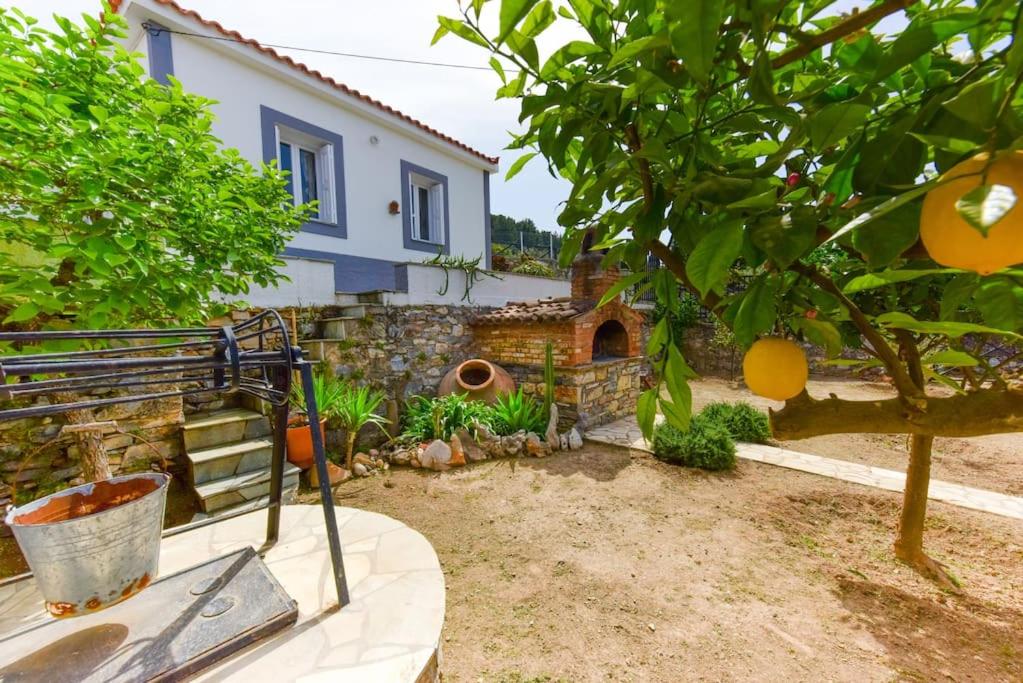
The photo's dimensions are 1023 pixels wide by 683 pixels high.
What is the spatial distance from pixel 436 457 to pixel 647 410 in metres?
3.96

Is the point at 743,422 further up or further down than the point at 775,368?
further down

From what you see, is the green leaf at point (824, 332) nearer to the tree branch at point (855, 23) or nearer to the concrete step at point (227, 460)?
the tree branch at point (855, 23)

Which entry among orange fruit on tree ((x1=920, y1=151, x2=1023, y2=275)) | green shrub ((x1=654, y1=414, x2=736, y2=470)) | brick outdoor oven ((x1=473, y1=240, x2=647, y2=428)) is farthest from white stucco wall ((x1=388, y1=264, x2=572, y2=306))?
orange fruit on tree ((x1=920, y1=151, x2=1023, y2=275))

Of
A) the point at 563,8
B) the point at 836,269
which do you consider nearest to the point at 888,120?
the point at 563,8

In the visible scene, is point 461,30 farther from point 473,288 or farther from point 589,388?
point 473,288

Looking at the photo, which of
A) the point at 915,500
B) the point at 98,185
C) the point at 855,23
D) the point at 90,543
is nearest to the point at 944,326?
the point at 855,23

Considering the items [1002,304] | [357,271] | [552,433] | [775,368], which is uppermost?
[357,271]

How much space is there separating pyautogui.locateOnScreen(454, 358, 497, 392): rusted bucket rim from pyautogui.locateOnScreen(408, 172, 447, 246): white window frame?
2.59 metres

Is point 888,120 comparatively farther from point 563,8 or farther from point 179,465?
point 179,465

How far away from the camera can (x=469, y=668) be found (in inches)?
78.2

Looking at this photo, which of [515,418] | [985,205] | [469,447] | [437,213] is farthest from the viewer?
[437,213]

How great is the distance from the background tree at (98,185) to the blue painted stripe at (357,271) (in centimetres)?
335

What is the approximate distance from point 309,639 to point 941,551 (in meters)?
4.11

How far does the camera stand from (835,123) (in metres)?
0.43
